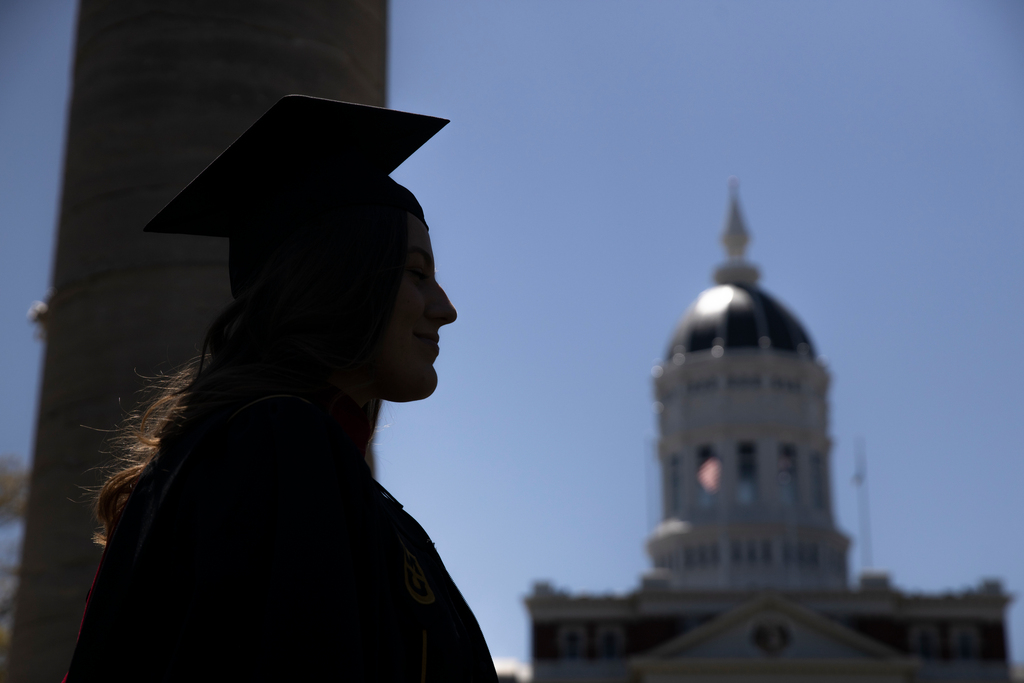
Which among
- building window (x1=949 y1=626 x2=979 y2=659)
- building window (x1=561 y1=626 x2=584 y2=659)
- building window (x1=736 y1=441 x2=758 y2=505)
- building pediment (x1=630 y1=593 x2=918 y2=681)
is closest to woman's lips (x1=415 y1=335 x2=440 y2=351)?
building pediment (x1=630 y1=593 x2=918 y2=681)

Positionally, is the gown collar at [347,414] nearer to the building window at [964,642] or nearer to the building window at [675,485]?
the building window at [964,642]

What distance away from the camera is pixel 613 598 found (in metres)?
54.2

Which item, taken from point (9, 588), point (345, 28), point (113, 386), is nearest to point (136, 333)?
point (113, 386)

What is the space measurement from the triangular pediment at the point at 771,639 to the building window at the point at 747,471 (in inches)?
536

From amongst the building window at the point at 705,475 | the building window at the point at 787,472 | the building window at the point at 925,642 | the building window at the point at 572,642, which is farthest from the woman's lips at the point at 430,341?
the building window at the point at 787,472

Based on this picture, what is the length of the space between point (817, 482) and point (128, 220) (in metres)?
64.9

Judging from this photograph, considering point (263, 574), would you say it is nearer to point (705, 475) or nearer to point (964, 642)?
point (964, 642)

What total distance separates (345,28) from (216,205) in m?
2.58

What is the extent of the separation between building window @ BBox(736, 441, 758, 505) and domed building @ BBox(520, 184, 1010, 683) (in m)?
0.08

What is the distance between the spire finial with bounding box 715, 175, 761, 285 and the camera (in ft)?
243

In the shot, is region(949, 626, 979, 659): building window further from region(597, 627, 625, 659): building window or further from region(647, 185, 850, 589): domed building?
region(597, 627, 625, 659): building window

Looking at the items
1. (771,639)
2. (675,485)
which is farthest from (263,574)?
(675,485)

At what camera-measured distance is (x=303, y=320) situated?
213 cm

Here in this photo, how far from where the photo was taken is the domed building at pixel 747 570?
50375 mm
